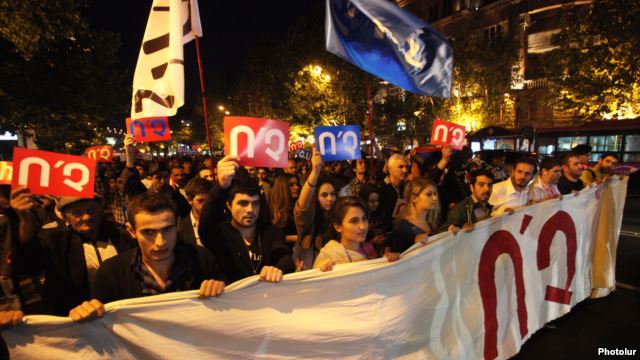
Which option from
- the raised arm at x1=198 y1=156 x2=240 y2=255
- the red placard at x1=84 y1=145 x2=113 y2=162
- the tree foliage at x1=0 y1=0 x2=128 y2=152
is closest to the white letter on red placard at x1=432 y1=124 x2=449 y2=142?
the raised arm at x1=198 y1=156 x2=240 y2=255

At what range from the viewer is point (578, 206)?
3855 millimetres

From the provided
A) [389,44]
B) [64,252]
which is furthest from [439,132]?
[64,252]

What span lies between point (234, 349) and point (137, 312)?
552mm

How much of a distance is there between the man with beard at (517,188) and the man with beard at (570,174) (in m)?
1.18

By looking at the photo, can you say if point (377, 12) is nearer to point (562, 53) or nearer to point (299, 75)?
point (562, 53)

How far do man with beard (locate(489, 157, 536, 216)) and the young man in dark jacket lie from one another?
350 cm

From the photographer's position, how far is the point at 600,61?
17.1 m

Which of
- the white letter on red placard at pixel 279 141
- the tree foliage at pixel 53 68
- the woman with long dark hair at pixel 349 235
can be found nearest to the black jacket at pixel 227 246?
the woman with long dark hair at pixel 349 235

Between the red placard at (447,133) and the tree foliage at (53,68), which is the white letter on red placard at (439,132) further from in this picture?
the tree foliage at (53,68)

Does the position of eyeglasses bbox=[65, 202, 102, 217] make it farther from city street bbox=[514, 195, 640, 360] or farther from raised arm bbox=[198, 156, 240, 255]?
city street bbox=[514, 195, 640, 360]

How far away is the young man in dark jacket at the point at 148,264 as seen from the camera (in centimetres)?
200

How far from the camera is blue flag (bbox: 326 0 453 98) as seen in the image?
3740 mm

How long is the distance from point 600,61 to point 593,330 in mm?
18733

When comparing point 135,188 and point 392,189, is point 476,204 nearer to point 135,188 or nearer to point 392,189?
point 392,189
